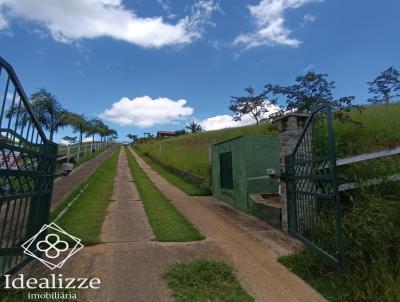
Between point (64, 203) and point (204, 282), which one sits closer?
point (204, 282)

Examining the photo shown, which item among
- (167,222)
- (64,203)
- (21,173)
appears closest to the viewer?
(21,173)

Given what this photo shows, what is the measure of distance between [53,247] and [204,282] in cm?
291

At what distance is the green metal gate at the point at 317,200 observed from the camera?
14.0ft

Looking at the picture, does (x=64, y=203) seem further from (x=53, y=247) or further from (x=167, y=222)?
(x=53, y=247)

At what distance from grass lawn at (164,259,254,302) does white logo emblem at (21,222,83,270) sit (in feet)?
5.99

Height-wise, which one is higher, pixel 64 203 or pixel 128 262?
pixel 64 203

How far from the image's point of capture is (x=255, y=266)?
5039 millimetres

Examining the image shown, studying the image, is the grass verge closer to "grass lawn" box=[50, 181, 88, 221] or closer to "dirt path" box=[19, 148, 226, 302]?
"dirt path" box=[19, 148, 226, 302]

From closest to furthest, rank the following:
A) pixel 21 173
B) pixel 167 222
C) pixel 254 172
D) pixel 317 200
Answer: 1. pixel 21 173
2. pixel 317 200
3. pixel 167 222
4. pixel 254 172

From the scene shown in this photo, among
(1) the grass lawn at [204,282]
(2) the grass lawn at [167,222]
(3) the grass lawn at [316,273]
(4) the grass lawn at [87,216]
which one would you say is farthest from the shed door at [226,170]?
(1) the grass lawn at [204,282]

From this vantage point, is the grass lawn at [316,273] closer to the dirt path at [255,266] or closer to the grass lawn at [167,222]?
the dirt path at [255,266]

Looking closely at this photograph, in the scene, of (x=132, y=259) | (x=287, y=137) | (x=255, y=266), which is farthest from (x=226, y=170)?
(x=132, y=259)

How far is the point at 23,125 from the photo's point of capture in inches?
165

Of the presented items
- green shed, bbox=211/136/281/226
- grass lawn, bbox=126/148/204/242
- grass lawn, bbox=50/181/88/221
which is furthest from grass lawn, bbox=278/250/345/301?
grass lawn, bbox=50/181/88/221
